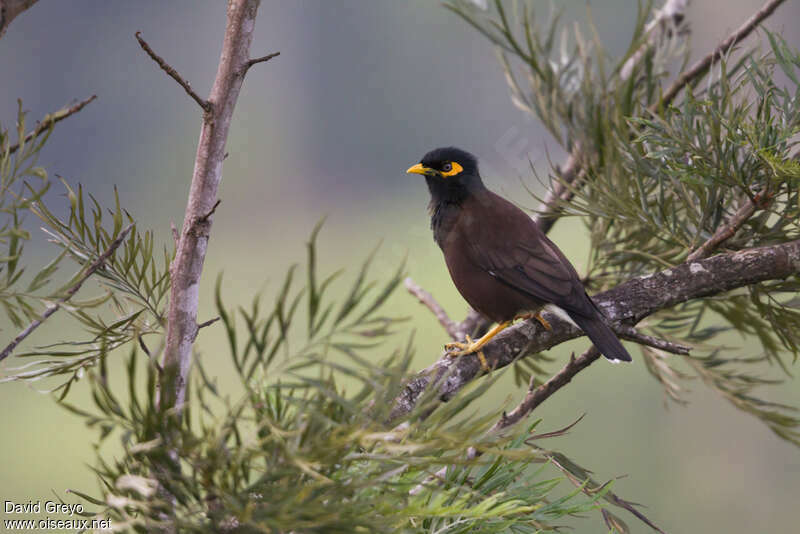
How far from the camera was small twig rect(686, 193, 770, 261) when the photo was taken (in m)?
0.84

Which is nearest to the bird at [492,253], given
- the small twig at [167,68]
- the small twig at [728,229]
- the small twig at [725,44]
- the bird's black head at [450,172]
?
the bird's black head at [450,172]

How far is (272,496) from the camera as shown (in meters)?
0.42

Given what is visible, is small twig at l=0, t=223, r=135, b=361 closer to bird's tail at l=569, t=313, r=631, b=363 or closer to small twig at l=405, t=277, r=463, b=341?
bird's tail at l=569, t=313, r=631, b=363

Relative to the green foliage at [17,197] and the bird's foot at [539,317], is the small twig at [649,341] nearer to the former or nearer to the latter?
the bird's foot at [539,317]

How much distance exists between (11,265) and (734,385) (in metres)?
0.93

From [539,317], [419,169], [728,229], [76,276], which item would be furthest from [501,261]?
[76,276]

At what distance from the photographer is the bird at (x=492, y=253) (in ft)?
3.58

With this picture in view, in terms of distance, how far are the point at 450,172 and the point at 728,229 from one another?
578 mm

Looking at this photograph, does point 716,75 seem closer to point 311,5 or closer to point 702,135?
point 702,135

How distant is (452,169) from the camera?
53.4 inches

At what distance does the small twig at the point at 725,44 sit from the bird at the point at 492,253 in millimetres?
279

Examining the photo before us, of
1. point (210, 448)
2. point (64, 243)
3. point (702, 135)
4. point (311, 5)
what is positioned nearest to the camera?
point (210, 448)

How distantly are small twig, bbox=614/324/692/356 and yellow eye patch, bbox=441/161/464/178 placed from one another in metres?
0.53

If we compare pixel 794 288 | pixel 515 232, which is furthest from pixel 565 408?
pixel 794 288
